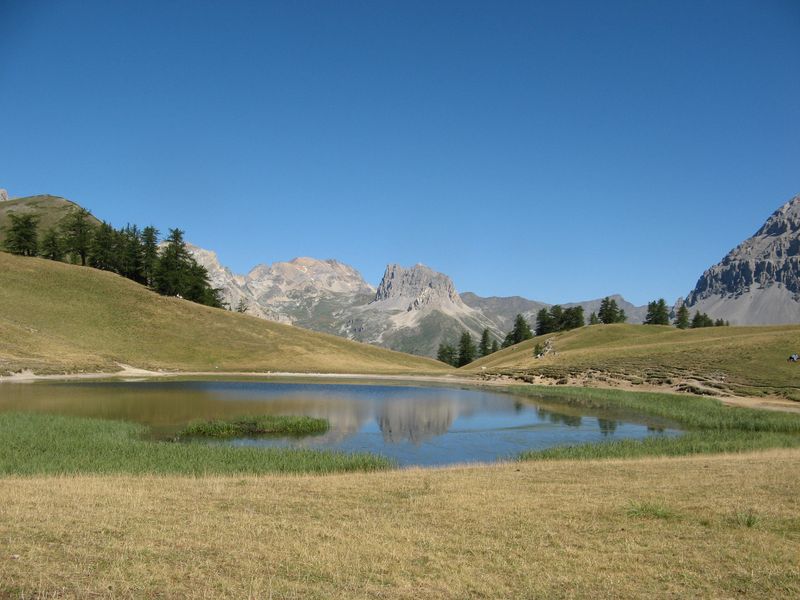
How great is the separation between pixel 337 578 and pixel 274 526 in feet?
12.9

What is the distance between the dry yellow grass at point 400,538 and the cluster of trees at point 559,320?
523 feet

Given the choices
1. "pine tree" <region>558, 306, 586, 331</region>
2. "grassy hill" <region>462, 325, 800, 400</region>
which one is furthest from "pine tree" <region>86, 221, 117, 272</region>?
"pine tree" <region>558, 306, 586, 331</region>

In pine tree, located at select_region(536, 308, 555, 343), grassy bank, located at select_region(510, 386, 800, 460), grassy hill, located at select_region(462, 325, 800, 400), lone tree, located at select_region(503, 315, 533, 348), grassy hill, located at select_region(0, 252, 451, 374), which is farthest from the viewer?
lone tree, located at select_region(503, 315, 533, 348)

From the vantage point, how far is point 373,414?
50438mm

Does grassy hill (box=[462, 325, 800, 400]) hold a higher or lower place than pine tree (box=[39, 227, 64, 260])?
lower

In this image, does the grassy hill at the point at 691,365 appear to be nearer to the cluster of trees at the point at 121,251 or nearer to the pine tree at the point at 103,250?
the cluster of trees at the point at 121,251

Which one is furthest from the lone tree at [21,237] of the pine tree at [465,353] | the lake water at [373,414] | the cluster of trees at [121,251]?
the pine tree at [465,353]

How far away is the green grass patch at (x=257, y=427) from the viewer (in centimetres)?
3644

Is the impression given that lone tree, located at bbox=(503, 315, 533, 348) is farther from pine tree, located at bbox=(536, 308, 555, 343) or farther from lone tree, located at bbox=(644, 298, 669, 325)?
lone tree, located at bbox=(644, 298, 669, 325)

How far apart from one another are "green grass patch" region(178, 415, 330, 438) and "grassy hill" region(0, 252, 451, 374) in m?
49.9

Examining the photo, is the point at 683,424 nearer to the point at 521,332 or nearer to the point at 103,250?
the point at 103,250

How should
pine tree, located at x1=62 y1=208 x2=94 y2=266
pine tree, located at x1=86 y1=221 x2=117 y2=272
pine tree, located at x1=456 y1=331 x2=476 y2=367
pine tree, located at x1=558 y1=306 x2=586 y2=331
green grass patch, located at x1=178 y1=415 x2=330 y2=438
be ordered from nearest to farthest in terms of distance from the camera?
green grass patch, located at x1=178 y1=415 x2=330 y2=438, pine tree, located at x1=62 y1=208 x2=94 y2=266, pine tree, located at x1=86 y1=221 x2=117 y2=272, pine tree, located at x1=558 y1=306 x2=586 y2=331, pine tree, located at x1=456 y1=331 x2=476 y2=367

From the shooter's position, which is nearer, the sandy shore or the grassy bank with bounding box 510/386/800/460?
the grassy bank with bounding box 510/386/800/460

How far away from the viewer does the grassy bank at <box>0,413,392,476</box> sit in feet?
73.8
